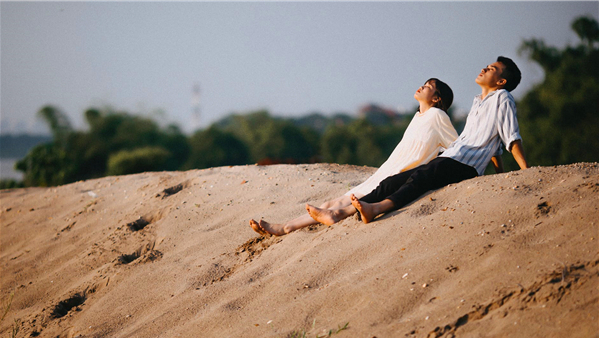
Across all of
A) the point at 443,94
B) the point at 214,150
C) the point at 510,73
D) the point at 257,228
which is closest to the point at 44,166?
the point at 214,150

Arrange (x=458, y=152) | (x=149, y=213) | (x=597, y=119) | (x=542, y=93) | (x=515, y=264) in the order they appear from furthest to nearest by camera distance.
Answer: (x=542, y=93) < (x=597, y=119) < (x=149, y=213) < (x=458, y=152) < (x=515, y=264)

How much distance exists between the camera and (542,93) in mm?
22359

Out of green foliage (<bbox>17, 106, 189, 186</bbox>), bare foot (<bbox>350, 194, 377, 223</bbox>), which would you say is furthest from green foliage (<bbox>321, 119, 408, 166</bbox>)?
bare foot (<bbox>350, 194, 377, 223</bbox>)

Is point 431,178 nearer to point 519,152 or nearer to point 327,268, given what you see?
point 519,152

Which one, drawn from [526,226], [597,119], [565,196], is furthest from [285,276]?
[597,119]

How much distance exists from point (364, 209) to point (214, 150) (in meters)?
25.0

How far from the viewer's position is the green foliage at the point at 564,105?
20.3 metres

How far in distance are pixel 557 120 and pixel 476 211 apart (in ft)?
Result: 70.3

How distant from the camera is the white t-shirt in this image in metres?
3.63

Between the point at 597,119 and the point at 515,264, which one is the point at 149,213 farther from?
the point at 597,119

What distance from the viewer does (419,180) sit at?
3303mm

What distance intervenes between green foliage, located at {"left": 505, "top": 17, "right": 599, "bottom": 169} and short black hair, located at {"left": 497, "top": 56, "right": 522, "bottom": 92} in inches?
737

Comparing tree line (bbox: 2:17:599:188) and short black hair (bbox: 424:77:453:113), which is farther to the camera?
tree line (bbox: 2:17:599:188)

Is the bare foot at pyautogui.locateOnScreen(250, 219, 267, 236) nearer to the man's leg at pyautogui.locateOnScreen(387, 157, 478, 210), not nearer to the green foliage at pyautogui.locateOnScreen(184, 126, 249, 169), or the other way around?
the man's leg at pyautogui.locateOnScreen(387, 157, 478, 210)
